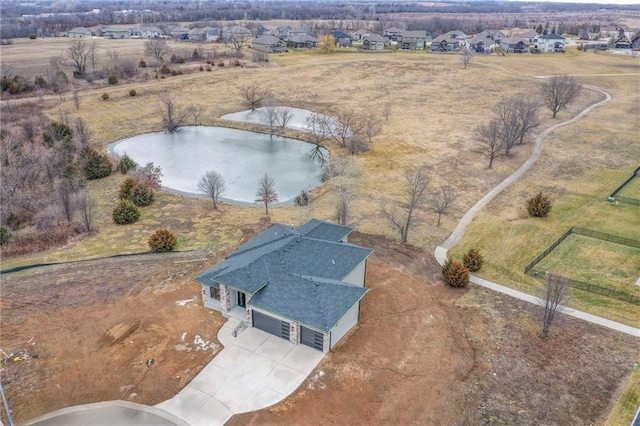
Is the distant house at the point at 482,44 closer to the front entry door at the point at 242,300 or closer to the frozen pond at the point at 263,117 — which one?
the frozen pond at the point at 263,117

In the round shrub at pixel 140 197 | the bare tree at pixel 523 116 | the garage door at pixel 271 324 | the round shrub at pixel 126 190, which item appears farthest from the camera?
the bare tree at pixel 523 116

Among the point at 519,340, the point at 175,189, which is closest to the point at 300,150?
the point at 175,189

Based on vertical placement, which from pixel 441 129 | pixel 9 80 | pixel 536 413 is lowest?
pixel 536 413

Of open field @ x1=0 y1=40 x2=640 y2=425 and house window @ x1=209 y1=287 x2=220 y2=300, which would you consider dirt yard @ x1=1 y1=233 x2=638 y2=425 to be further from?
house window @ x1=209 y1=287 x2=220 y2=300

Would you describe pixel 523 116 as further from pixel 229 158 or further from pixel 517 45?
pixel 517 45

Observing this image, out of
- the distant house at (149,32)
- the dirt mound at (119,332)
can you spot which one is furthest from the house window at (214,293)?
the distant house at (149,32)

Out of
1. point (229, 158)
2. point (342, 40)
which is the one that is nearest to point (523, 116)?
point (229, 158)

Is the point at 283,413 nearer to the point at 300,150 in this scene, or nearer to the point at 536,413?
the point at 536,413
